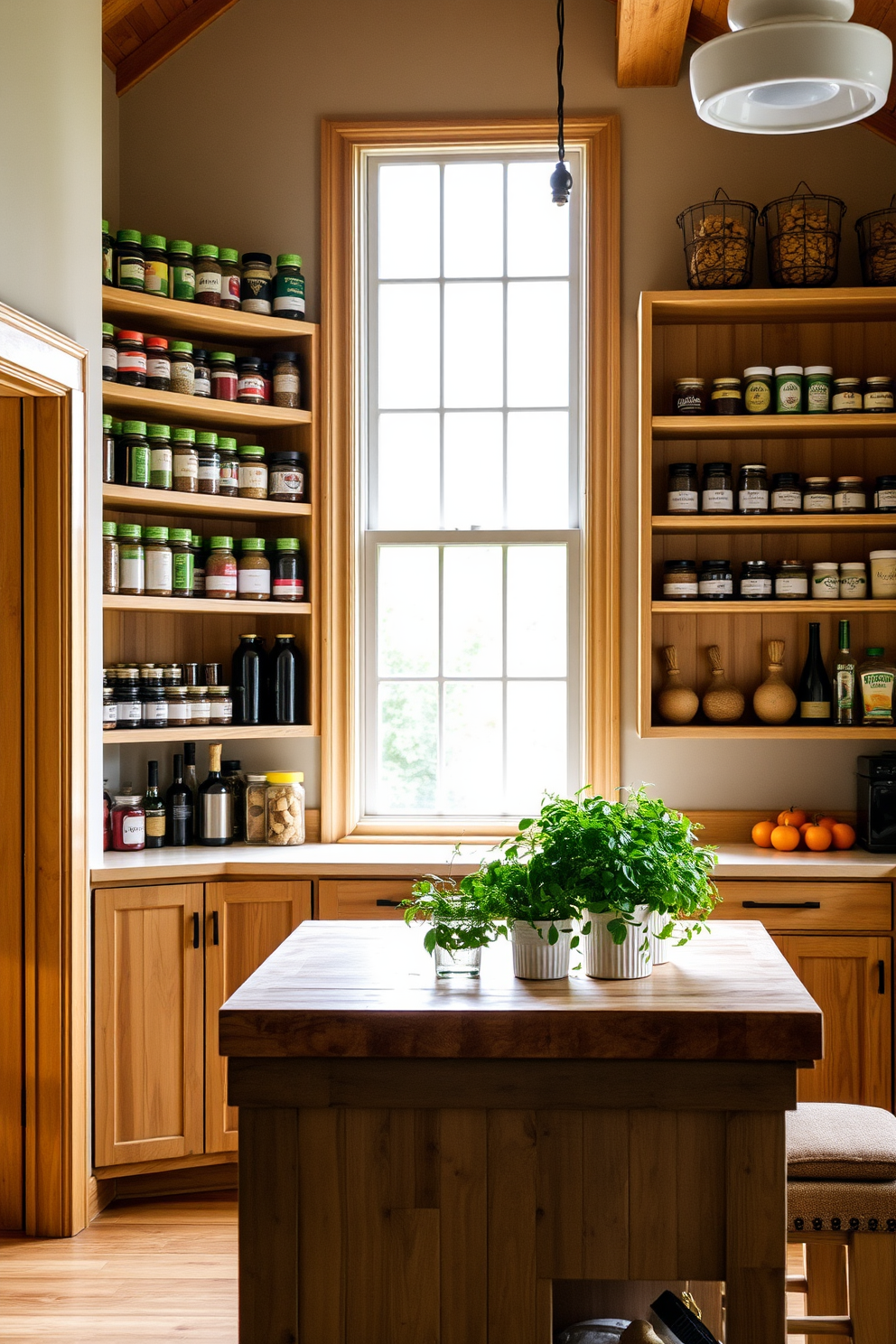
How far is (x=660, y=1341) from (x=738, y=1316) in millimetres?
201

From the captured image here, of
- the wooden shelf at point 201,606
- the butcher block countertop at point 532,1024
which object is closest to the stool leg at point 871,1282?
the butcher block countertop at point 532,1024

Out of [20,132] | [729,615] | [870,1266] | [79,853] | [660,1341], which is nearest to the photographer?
[660,1341]

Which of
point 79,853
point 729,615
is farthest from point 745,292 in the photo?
point 79,853

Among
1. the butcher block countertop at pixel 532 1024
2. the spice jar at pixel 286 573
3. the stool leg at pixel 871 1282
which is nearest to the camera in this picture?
the butcher block countertop at pixel 532 1024

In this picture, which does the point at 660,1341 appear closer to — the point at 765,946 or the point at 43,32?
the point at 765,946

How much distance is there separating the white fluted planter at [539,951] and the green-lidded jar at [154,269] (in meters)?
2.63

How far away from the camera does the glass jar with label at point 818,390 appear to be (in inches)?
151

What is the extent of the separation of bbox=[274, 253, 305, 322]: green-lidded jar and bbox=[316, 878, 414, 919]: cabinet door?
1943 mm

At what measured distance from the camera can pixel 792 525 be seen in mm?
3854

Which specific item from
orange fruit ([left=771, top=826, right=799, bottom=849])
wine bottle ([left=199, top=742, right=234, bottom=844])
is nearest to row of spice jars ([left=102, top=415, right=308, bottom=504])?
wine bottle ([left=199, top=742, right=234, bottom=844])

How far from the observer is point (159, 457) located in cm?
377

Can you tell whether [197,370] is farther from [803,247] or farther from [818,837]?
[818,837]

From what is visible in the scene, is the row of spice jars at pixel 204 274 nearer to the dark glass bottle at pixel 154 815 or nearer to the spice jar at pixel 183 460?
the spice jar at pixel 183 460

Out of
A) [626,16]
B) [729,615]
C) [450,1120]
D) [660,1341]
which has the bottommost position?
[660,1341]
